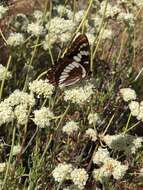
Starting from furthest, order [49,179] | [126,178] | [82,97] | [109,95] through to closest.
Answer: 1. [109,95]
2. [126,178]
3. [49,179]
4. [82,97]

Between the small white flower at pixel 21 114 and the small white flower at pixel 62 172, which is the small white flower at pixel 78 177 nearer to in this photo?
the small white flower at pixel 62 172

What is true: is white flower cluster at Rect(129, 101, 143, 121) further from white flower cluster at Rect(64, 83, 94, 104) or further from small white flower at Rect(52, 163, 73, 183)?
small white flower at Rect(52, 163, 73, 183)

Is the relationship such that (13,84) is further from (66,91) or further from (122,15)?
(66,91)

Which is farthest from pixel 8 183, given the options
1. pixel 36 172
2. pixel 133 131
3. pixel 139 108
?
pixel 133 131

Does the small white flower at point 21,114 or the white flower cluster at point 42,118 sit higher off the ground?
the small white flower at point 21,114

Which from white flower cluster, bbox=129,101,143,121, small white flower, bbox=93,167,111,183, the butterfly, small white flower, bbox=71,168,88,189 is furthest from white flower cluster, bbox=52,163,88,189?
white flower cluster, bbox=129,101,143,121

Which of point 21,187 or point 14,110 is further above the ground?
point 14,110

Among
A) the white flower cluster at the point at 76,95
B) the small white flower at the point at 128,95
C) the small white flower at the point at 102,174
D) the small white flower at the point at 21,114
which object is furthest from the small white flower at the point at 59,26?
the small white flower at the point at 102,174
